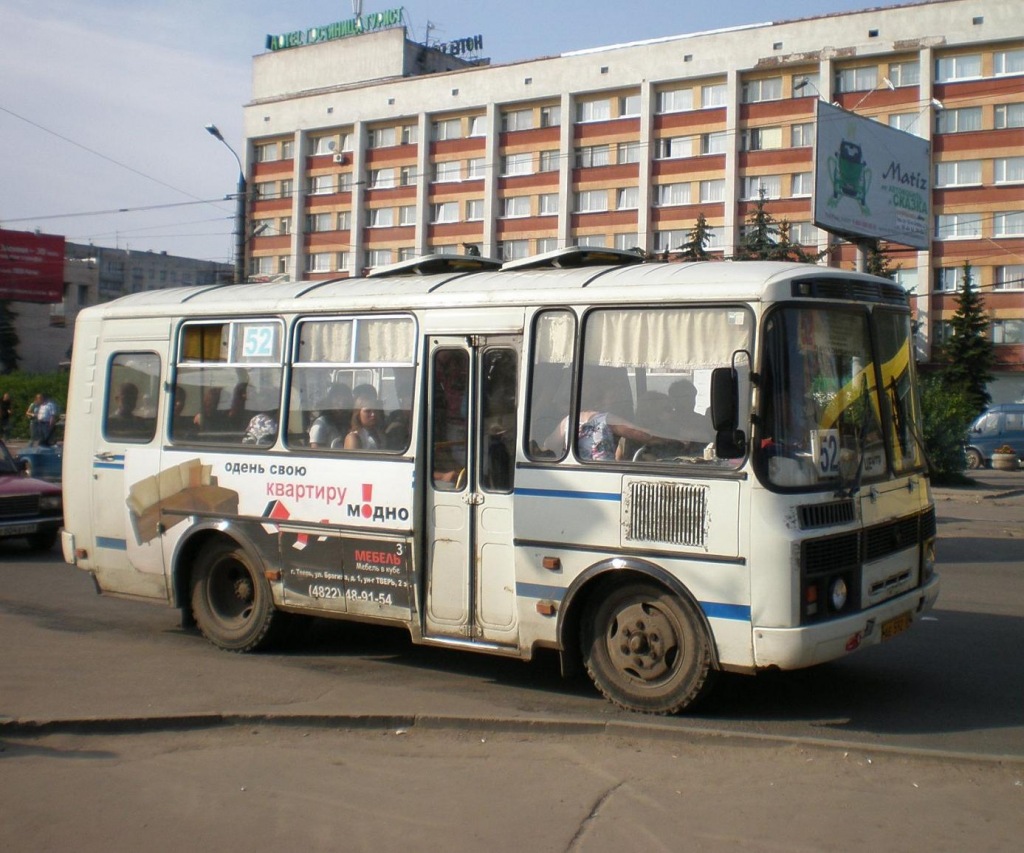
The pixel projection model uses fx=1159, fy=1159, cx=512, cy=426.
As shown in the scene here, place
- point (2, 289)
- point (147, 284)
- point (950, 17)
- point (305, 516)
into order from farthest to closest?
point (147, 284) → point (2, 289) → point (950, 17) → point (305, 516)

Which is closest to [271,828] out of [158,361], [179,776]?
[179,776]

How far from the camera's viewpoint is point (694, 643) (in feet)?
22.0

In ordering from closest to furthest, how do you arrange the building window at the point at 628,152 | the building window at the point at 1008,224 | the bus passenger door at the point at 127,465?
the bus passenger door at the point at 127,465
the building window at the point at 1008,224
the building window at the point at 628,152

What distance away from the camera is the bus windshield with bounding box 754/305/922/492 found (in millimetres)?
6441

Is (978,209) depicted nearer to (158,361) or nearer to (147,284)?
(158,361)

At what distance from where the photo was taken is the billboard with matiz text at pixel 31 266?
193 ft

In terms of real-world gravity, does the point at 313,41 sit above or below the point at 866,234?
above

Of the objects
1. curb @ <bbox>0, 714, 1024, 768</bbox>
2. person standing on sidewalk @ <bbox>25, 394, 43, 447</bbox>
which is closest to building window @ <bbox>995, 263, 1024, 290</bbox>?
person standing on sidewalk @ <bbox>25, 394, 43, 447</bbox>

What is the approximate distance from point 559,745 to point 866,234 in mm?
21950

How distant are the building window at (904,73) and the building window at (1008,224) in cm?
706

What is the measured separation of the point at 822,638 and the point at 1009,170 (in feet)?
164

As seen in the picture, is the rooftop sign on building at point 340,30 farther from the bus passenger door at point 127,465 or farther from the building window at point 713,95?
the bus passenger door at point 127,465

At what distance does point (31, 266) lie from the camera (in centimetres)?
5975

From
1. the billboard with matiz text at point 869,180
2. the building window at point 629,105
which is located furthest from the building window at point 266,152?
the billboard with matiz text at point 869,180
